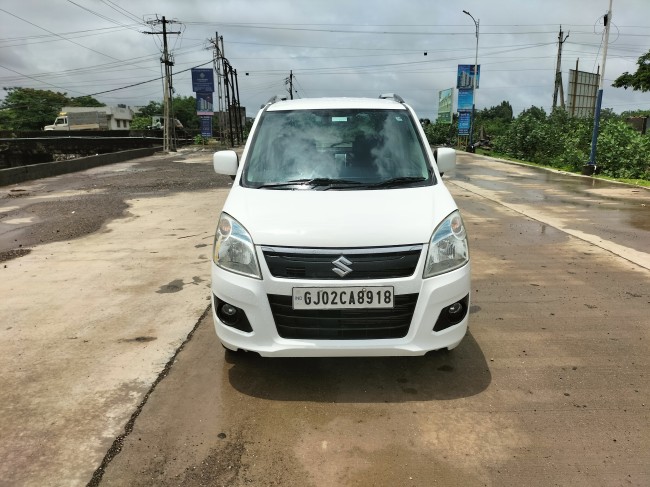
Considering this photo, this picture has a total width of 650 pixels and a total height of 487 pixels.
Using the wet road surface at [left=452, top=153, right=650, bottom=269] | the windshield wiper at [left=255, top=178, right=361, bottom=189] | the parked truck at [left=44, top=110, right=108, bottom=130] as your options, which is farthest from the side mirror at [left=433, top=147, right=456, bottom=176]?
the parked truck at [left=44, top=110, right=108, bottom=130]

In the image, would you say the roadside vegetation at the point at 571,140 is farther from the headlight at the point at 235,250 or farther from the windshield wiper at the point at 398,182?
the headlight at the point at 235,250

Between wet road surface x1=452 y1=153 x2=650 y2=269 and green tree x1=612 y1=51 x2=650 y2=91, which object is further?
green tree x1=612 y1=51 x2=650 y2=91

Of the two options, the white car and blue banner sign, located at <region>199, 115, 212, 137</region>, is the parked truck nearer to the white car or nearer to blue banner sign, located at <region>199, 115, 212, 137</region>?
blue banner sign, located at <region>199, 115, 212, 137</region>

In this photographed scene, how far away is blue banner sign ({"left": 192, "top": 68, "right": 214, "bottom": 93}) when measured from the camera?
42250mm

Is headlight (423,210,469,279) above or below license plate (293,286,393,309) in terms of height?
above

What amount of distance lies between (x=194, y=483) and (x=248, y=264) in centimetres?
122

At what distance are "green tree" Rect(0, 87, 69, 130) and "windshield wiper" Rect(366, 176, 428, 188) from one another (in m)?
87.9

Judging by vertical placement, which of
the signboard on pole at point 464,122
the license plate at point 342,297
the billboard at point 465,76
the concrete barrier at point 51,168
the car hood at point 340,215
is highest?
the billboard at point 465,76

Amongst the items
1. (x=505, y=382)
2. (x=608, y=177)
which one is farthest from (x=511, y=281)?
(x=608, y=177)

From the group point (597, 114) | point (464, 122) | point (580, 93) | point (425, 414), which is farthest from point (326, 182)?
point (464, 122)

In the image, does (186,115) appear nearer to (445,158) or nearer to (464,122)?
(464,122)

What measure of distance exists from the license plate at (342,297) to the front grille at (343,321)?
0.15 ft

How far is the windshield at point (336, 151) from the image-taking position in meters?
3.73

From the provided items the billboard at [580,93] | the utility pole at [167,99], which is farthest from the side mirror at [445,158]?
the utility pole at [167,99]
